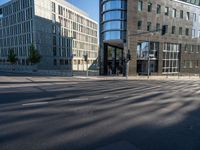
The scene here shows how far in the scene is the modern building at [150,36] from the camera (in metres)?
28.4

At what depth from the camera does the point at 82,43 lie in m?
77.0

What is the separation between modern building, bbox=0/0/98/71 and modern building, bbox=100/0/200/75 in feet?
102

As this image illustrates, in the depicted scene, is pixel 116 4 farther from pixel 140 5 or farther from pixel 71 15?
pixel 71 15

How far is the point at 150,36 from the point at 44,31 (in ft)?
130

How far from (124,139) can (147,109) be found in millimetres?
3483

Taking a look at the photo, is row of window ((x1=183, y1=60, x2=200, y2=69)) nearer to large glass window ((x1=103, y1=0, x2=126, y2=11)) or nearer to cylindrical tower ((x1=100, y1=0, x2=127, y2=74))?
cylindrical tower ((x1=100, y1=0, x2=127, y2=74))

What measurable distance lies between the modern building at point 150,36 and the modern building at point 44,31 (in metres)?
30.9

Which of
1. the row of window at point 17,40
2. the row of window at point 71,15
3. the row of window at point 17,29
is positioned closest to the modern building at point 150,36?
the row of window at point 17,29

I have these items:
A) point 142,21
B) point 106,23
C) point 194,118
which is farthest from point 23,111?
point 142,21

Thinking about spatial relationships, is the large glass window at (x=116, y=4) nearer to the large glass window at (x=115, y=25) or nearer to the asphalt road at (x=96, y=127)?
the large glass window at (x=115, y=25)

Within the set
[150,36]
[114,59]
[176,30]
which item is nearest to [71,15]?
[114,59]

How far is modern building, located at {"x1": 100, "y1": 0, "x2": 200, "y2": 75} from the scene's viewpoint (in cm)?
2836

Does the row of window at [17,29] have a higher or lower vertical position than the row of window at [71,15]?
lower

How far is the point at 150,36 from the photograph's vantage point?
3056 centimetres
